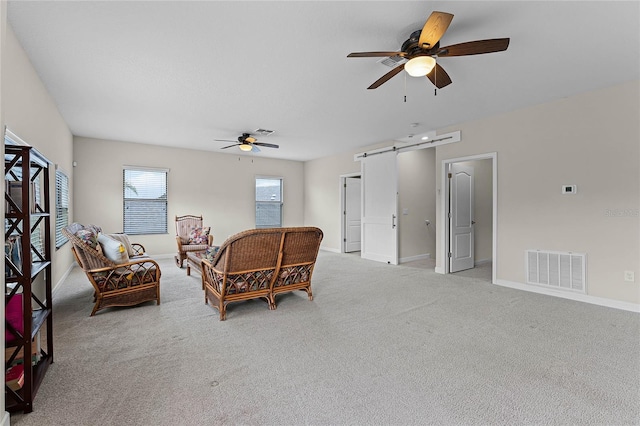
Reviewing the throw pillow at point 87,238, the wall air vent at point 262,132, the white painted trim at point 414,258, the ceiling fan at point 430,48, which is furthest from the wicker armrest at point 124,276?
the white painted trim at point 414,258

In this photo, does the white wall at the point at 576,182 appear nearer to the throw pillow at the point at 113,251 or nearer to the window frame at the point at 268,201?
the throw pillow at the point at 113,251

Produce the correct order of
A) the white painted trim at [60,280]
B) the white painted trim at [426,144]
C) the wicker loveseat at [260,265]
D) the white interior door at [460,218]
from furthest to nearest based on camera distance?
the white interior door at [460,218], the white painted trim at [426,144], the white painted trim at [60,280], the wicker loveseat at [260,265]

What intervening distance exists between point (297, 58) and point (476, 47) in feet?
5.03

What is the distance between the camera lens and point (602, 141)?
3.53 meters

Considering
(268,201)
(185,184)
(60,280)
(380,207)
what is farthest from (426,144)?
(60,280)

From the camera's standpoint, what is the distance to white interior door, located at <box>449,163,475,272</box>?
5.33 meters

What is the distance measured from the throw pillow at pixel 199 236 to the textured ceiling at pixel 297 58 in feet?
7.44

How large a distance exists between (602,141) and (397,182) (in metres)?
3.15

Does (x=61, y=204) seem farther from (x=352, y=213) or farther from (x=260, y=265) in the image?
(x=352, y=213)

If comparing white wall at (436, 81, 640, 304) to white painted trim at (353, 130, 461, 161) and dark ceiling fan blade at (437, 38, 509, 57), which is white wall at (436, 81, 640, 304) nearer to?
white painted trim at (353, 130, 461, 161)

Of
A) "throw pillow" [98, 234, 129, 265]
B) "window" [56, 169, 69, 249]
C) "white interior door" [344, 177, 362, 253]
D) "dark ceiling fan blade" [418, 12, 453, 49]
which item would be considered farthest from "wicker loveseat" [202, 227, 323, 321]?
"white interior door" [344, 177, 362, 253]

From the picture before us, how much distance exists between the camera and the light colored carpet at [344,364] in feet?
5.52

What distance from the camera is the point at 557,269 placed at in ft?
12.9

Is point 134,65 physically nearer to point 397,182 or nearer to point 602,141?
point 397,182
